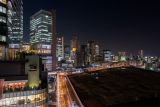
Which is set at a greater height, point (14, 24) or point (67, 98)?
point (14, 24)

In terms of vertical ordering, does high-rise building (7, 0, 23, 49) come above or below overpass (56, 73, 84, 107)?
above

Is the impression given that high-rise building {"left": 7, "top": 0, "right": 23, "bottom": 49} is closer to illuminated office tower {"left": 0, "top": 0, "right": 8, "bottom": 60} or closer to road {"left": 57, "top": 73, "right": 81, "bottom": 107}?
illuminated office tower {"left": 0, "top": 0, "right": 8, "bottom": 60}

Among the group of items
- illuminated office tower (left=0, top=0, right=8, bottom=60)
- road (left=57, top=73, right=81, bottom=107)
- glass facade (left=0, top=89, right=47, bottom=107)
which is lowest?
road (left=57, top=73, right=81, bottom=107)

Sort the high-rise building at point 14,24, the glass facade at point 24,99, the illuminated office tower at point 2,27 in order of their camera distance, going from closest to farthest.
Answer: the glass facade at point 24,99
the illuminated office tower at point 2,27
the high-rise building at point 14,24

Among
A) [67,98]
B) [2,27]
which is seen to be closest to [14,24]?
[2,27]

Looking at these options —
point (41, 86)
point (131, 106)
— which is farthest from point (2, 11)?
point (131, 106)

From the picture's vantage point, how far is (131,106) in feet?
236

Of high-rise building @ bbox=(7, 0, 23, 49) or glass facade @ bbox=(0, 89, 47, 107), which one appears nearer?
glass facade @ bbox=(0, 89, 47, 107)

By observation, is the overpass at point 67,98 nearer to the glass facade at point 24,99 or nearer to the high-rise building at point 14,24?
the glass facade at point 24,99

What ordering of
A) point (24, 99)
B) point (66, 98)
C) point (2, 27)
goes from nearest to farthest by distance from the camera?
Answer: point (24, 99)
point (2, 27)
point (66, 98)

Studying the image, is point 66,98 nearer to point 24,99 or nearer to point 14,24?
point 24,99

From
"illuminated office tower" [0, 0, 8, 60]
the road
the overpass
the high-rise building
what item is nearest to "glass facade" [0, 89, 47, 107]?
the overpass

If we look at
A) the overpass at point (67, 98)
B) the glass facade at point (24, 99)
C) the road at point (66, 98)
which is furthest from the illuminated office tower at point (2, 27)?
the glass facade at point (24, 99)

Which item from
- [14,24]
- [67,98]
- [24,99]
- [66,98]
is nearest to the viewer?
[24,99]
